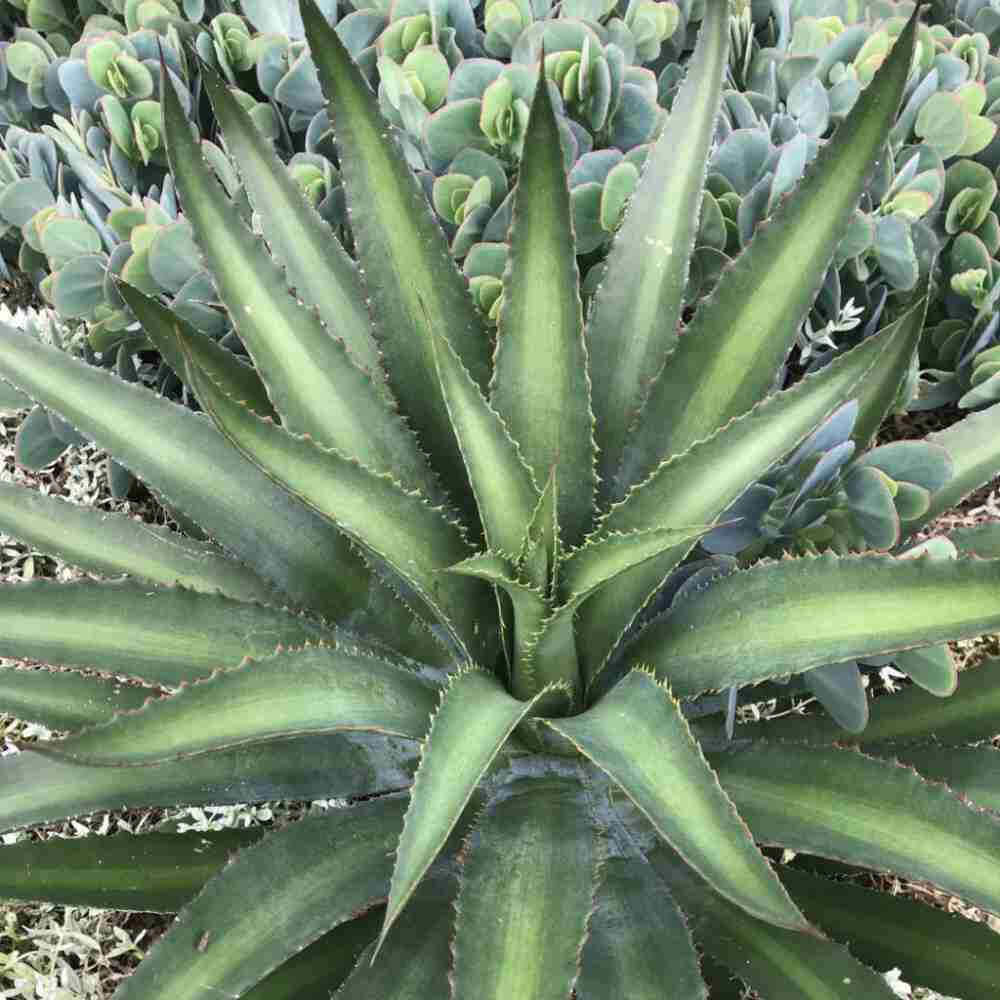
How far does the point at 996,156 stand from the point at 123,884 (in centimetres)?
165

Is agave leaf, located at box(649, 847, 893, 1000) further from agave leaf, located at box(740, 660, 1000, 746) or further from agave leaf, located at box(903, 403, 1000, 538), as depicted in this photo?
agave leaf, located at box(903, 403, 1000, 538)

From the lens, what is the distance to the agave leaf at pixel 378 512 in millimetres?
973

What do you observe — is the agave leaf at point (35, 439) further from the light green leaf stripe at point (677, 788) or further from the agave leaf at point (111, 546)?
the light green leaf stripe at point (677, 788)

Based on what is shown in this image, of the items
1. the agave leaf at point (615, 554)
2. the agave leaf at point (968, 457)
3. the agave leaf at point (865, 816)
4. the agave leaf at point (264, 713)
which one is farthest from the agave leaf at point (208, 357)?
the agave leaf at point (968, 457)

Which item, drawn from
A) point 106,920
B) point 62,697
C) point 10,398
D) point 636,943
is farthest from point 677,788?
point 10,398

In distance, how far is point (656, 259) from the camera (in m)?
1.28

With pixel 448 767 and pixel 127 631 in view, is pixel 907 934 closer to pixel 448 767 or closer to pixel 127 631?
pixel 448 767

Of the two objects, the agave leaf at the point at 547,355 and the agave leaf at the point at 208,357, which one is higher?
the agave leaf at the point at 208,357

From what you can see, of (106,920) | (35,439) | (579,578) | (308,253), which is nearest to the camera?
(579,578)

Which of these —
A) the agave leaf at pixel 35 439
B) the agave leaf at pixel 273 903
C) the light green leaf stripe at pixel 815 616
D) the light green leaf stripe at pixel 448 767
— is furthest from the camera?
A: the agave leaf at pixel 35 439

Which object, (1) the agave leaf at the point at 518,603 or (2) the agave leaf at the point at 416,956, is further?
(2) the agave leaf at the point at 416,956

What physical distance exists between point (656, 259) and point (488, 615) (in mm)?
456

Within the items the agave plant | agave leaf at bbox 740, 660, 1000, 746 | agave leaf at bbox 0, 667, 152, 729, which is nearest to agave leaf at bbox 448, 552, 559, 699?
the agave plant

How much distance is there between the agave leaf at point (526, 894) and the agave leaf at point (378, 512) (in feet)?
Answer: 0.57
